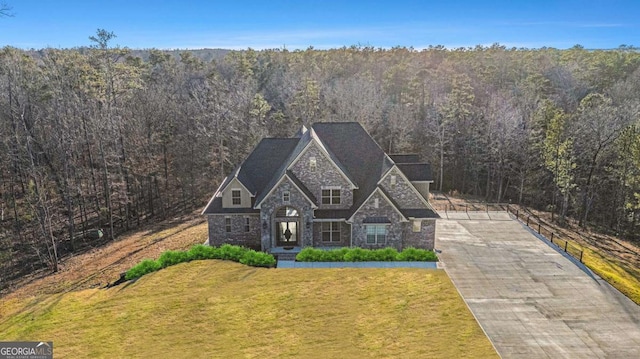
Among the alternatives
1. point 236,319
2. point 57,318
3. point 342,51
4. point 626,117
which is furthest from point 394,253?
point 342,51

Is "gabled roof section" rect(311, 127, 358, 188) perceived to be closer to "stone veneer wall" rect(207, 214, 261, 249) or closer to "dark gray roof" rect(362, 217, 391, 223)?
"dark gray roof" rect(362, 217, 391, 223)

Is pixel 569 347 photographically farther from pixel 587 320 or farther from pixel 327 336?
pixel 327 336

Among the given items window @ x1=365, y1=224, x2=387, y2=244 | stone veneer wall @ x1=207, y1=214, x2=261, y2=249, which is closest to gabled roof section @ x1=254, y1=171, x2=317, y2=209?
stone veneer wall @ x1=207, y1=214, x2=261, y2=249

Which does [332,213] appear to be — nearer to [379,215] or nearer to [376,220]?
[376,220]

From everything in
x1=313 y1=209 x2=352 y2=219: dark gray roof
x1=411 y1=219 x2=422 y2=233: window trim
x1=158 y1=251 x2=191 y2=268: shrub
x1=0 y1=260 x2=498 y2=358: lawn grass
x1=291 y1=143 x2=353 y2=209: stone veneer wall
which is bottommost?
x1=0 y1=260 x2=498 y2=358: lawn grass

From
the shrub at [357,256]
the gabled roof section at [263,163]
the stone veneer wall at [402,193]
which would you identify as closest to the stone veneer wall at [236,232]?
the gabled roof section at [263,163]
